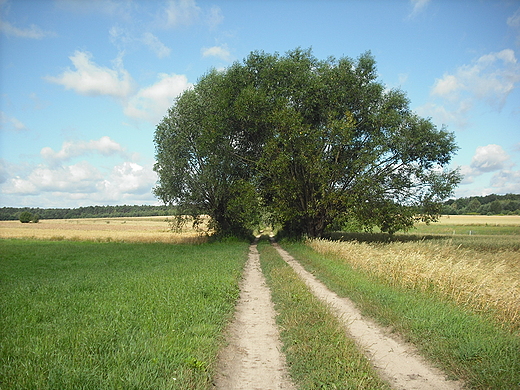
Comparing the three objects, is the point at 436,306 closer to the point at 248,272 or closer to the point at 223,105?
the point at 248,272

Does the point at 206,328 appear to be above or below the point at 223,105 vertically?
below

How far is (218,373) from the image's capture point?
18.0ft

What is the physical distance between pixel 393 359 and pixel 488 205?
126 m

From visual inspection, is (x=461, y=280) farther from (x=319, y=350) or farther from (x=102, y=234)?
(x=102, y=234)

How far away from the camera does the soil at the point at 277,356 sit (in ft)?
17.0

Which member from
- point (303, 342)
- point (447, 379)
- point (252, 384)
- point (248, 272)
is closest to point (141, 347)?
point (252, 384)

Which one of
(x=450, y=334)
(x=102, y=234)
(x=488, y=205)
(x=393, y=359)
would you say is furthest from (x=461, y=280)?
(x=488, y=205)

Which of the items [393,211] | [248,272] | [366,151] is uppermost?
[366,151]

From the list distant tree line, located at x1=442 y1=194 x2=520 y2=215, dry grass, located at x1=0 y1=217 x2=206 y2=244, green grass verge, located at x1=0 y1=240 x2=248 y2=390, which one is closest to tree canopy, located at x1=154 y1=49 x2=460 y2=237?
dry grass, located at x1=0 y1=217 x2=206 y2=244

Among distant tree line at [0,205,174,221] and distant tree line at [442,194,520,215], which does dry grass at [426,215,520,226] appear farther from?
distant tree line at [0,205,174,221]

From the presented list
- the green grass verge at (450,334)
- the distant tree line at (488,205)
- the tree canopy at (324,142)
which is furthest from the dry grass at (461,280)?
the distant tree line at (488,205)

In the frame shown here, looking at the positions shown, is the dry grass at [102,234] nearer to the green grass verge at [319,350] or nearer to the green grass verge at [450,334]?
the green grass verge at [450,334]

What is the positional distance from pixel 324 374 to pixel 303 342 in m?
1.30

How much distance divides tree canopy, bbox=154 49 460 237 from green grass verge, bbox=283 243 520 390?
17.2 meters
